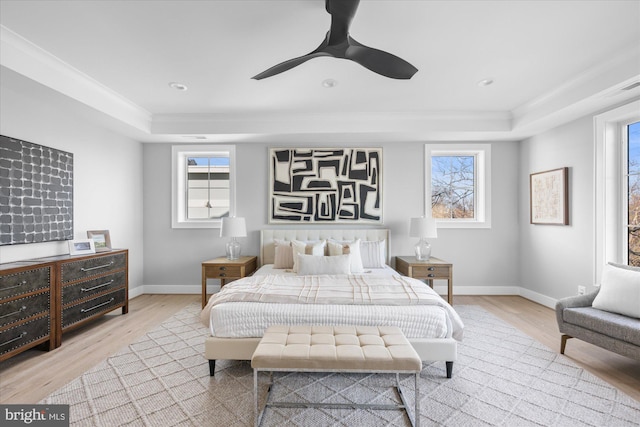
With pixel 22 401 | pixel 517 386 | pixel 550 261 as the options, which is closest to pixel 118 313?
pixel 22 401

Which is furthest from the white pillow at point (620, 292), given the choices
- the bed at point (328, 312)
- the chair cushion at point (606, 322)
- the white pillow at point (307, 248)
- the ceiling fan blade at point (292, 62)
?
the ceiling fan blade at point (292, 62)

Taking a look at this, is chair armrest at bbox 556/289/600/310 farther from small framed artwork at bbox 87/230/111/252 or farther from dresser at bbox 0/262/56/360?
small framed artwork at bbox 87/230/111/252

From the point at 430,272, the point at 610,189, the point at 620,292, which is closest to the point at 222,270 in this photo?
A: the point at 430,272

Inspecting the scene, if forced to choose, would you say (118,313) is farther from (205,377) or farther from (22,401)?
(205,377)

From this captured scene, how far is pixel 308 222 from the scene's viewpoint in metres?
4.82

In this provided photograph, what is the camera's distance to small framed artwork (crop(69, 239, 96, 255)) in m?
3.43

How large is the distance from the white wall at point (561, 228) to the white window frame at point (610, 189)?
9 cm

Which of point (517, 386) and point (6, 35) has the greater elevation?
point (6, 35)

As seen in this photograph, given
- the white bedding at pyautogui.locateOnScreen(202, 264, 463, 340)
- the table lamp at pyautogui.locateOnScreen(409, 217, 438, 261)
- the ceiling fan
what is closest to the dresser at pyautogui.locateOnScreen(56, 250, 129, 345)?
the white bedding at pyautogui.locateOnScreen(202, 264, 463, 340)

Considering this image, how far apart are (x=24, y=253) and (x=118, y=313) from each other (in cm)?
138

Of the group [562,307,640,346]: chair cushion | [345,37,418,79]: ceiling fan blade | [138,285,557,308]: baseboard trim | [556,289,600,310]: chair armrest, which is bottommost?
[138,285,557,308]: baseboard trim

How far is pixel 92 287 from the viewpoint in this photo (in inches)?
134

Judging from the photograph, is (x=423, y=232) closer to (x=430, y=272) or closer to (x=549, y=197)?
(x=430, y=272)

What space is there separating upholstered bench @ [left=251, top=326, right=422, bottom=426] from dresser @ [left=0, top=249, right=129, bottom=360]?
213 cm
